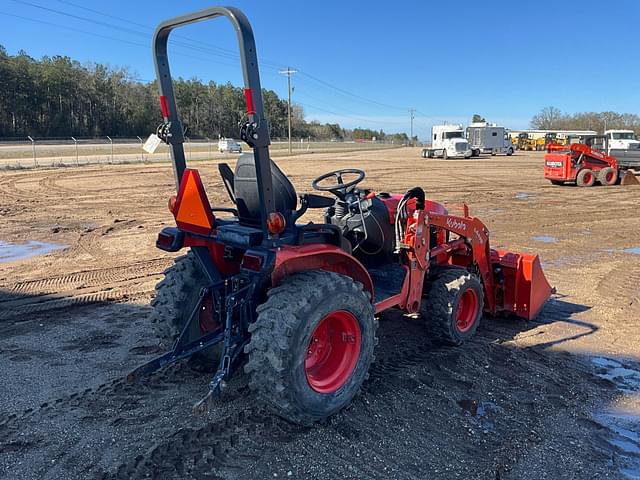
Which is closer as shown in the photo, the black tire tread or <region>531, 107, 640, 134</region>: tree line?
the black tire tread

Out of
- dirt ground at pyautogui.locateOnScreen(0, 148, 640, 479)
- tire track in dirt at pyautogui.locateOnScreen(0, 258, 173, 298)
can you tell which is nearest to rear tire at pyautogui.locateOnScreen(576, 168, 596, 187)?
dirt ground at pyautogui.locateOnScreen(0, 148, 640, 479)

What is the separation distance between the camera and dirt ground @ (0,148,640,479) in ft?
10.0

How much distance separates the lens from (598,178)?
65.9 ft

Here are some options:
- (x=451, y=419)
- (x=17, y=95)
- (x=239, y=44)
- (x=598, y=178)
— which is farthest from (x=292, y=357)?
(x=17, y=95)

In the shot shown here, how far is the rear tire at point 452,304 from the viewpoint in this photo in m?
4.62

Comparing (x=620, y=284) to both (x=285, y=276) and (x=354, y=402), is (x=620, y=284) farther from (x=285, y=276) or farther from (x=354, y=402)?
(x=285, y=276)

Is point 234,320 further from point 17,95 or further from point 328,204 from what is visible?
point 17,95

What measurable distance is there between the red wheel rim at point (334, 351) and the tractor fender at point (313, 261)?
352 mm

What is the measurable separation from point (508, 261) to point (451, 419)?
8.02 feet

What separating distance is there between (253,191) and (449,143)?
129 ft

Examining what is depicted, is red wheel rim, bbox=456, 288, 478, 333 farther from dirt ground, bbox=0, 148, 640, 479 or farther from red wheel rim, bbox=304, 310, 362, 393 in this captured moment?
red wheel rim, bbox=304, 310, 362, 393

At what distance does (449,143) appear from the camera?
133 ft

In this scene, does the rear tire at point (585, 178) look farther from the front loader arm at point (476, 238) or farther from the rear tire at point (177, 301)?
the rear tire at point (177, 301)

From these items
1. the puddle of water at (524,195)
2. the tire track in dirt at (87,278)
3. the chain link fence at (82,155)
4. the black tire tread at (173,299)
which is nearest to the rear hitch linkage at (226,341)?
the black tire tread at (173,299)
